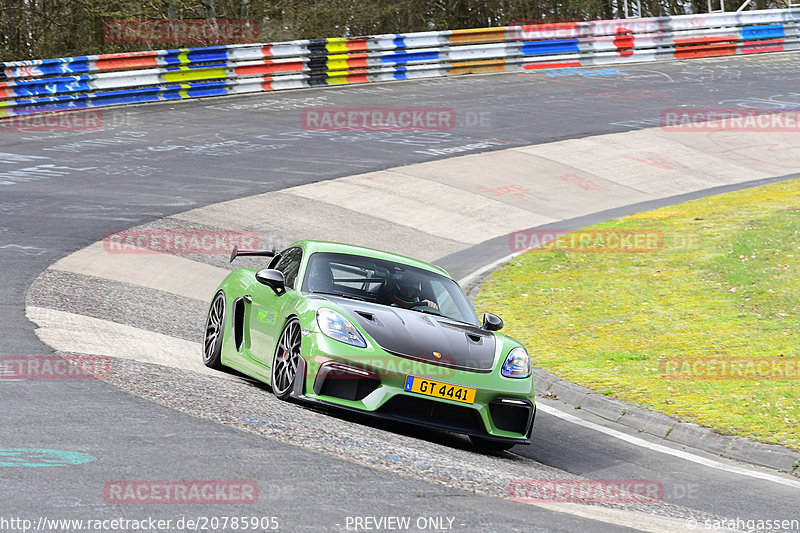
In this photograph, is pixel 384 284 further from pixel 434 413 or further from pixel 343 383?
pixel 434 413

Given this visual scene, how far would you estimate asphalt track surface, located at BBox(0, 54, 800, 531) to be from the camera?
5590 millimetres

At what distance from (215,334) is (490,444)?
314 cm

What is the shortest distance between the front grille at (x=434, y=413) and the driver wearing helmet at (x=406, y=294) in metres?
1.36

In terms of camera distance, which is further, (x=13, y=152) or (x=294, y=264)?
(x=13, y=152)

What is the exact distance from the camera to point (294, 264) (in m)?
9.31

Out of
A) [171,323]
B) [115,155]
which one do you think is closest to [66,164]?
[115,155]

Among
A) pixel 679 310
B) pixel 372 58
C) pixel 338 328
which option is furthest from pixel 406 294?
pixel 372 58

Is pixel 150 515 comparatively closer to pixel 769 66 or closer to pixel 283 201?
pixel 283 201

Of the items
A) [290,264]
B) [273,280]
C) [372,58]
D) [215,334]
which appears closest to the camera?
[273,280]

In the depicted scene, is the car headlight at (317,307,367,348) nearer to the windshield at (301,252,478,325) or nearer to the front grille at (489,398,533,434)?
the windshield at (301,252,478,325)

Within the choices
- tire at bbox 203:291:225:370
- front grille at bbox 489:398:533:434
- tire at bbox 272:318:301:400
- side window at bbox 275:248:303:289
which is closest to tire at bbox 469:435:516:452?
front grille at bbox 489:398:533:434

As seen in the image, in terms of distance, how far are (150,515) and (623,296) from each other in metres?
9.70

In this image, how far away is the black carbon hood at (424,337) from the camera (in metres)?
7.74

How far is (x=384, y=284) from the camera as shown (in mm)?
8930
